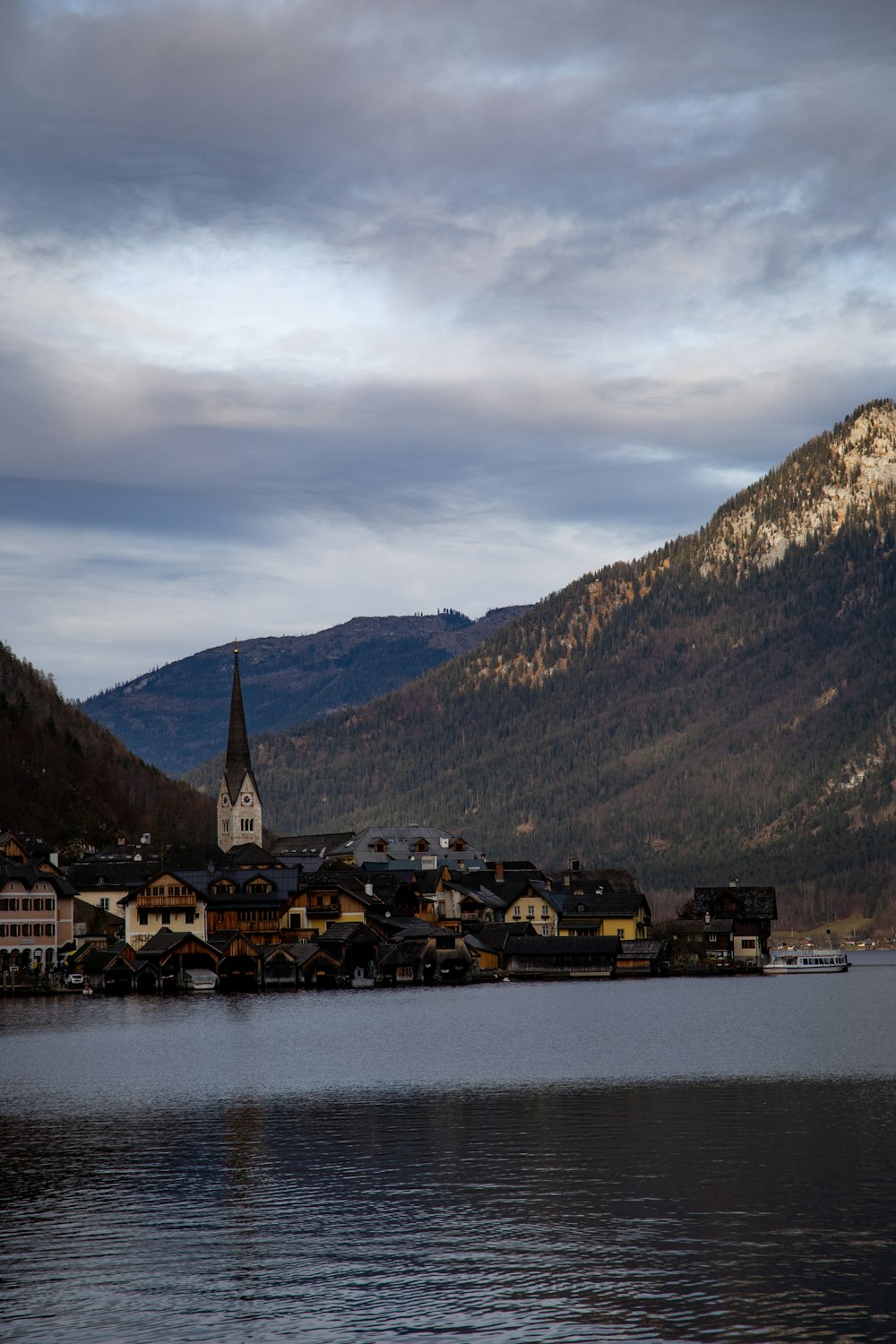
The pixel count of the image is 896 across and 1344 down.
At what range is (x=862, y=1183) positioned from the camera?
50812 millimetres

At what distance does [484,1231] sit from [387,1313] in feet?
24.9

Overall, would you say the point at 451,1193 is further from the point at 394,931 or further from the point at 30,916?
the point at 394,931

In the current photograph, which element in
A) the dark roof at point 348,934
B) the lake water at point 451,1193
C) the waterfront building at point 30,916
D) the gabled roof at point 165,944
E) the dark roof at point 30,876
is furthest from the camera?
the dark roof at point 348,934

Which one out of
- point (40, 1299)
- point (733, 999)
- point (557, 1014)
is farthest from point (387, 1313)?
point (733, 999)

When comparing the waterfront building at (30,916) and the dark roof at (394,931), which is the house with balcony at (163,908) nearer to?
the waterfront building at (30,916)

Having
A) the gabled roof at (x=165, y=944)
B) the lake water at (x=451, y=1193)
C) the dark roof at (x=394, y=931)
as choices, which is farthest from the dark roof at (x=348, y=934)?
the lake water at (x=451, y=1193)

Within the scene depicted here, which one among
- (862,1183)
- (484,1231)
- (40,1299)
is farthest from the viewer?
(862,1183)

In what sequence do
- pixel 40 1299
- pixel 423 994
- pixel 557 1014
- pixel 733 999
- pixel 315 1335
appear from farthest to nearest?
pixel 423 994 → pixel 733 999 → pixel 557 1014 → pixel 40 1299 → pixel 315 1335

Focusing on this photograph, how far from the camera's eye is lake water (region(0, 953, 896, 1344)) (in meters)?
39.1

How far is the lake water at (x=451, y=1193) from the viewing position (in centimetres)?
3906

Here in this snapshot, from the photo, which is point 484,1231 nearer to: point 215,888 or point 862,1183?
point 862,1183

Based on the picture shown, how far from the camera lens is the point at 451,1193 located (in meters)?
50.9

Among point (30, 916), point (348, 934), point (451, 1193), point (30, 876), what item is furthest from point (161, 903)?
point (451, 1193)

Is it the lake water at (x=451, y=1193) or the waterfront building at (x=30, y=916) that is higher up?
the waterfront building at (x=30, y=916)
